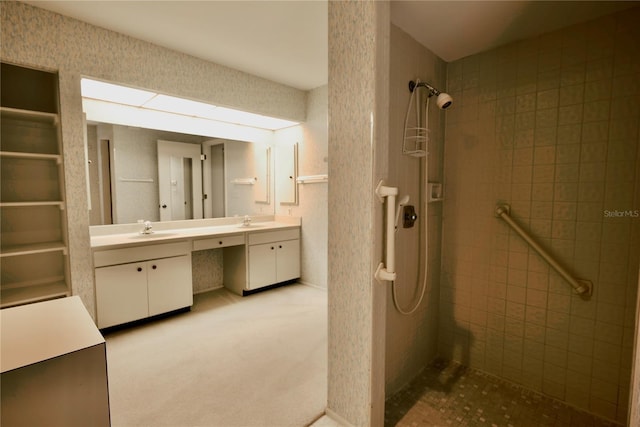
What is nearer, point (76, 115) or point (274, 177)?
point (76, 115)

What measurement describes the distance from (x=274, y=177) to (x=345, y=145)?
9.20ft

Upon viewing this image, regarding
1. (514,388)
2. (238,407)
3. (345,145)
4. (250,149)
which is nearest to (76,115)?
(250,149)

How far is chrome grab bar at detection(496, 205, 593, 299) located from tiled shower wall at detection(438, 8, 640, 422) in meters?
0.03

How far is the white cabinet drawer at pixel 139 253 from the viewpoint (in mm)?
2333

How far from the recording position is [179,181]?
321cm

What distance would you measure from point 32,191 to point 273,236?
6.86ft

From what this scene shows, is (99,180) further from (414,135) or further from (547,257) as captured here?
(547,257)

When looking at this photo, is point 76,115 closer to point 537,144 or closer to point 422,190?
point 422,190

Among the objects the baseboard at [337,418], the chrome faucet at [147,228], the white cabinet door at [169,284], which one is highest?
the chrome faucet at [147,228]

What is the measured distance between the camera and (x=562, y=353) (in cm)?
165

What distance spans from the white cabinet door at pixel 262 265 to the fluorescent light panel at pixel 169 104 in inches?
59.1

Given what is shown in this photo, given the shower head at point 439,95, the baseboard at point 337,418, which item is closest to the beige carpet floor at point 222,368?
the baseboard at point 337,418

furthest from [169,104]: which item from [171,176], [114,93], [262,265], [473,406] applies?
[473,406]

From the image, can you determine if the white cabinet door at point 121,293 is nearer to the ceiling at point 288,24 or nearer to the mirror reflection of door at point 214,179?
the mirror reflection of door at point 214,179
